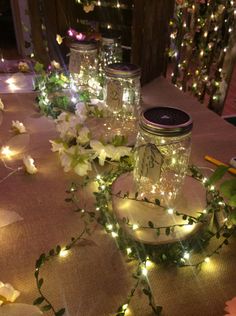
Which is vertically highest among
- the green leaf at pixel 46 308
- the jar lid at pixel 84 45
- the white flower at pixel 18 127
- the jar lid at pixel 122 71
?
the jar lid at pixel 122 71

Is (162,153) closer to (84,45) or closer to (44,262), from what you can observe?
(44,262)

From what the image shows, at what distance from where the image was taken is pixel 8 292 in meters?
0.53

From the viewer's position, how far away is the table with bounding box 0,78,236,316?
54 cm

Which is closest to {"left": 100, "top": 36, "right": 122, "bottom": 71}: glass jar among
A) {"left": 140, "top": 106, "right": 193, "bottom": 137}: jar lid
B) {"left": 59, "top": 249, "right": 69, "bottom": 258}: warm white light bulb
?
{"left": 140, "top": 106, "right": 193, "bottom": 137}: jar lid

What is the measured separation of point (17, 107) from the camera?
4.22ft

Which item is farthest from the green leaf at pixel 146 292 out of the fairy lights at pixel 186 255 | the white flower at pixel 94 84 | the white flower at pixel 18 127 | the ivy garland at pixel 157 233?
the white flower at pixel 94 84

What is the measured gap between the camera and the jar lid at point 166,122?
0.57 m

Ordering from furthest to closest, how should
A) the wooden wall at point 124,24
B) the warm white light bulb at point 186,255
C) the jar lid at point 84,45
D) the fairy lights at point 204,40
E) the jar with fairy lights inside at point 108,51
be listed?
1. the fairy lights at point 204,40
2. the wooden wall at point 124,24
3. the jar with fairy lights inside at point 108,51
4. the jar lid at point 84,45
5. the warm white light bulb at point 186,255

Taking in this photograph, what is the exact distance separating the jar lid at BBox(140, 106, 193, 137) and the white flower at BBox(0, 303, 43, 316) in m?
0.37

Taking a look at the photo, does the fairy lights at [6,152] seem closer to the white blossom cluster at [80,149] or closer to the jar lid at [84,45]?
the white blossom cluster at [80,149]

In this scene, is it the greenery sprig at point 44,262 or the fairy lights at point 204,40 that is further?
the fairy lights at point 204,40

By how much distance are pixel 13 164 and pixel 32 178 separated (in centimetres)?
10

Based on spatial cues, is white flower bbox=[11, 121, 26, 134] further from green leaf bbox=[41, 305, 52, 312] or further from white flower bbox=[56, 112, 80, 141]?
green leaf bbox=[41, 305, 52, 312]

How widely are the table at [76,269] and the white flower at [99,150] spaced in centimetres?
9
